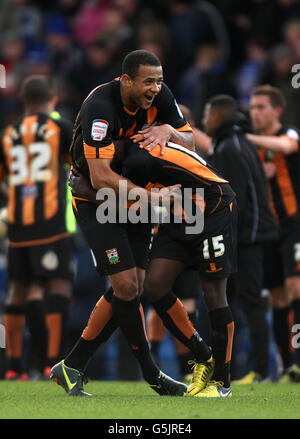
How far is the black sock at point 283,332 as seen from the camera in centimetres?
721

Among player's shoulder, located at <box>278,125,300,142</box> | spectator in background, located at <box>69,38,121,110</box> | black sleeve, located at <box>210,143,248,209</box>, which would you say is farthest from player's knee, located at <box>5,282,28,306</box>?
spectator in background, located at <box>69,38,121,110</box>

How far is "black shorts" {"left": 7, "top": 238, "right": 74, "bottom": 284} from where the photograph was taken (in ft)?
23.7

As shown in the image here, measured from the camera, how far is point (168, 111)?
532 centimetres

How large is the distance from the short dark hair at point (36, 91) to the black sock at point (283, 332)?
2.47m

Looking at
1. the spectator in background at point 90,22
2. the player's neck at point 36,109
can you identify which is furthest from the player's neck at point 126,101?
the spectator in background at point 90,22

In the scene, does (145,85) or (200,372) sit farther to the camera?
(200,372)

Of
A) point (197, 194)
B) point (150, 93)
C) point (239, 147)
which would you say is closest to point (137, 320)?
point (197, 194)

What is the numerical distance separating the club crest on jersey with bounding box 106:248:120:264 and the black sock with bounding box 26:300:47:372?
2.31 m

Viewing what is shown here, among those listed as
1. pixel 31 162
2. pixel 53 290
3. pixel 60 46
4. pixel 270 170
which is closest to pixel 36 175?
pixel 31 162

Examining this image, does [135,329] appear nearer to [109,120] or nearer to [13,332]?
[109,120]

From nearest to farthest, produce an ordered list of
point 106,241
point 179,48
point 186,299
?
point 106,241
point 186,299
point 179,48

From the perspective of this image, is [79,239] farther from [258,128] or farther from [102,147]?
[102,147]

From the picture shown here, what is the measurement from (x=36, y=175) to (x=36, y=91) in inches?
25.6

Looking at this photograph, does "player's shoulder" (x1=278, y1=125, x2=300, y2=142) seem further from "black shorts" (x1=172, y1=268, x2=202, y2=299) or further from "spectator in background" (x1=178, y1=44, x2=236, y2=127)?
"spectator in background" (x1=178, y1=44, x2=236, y2=127)
